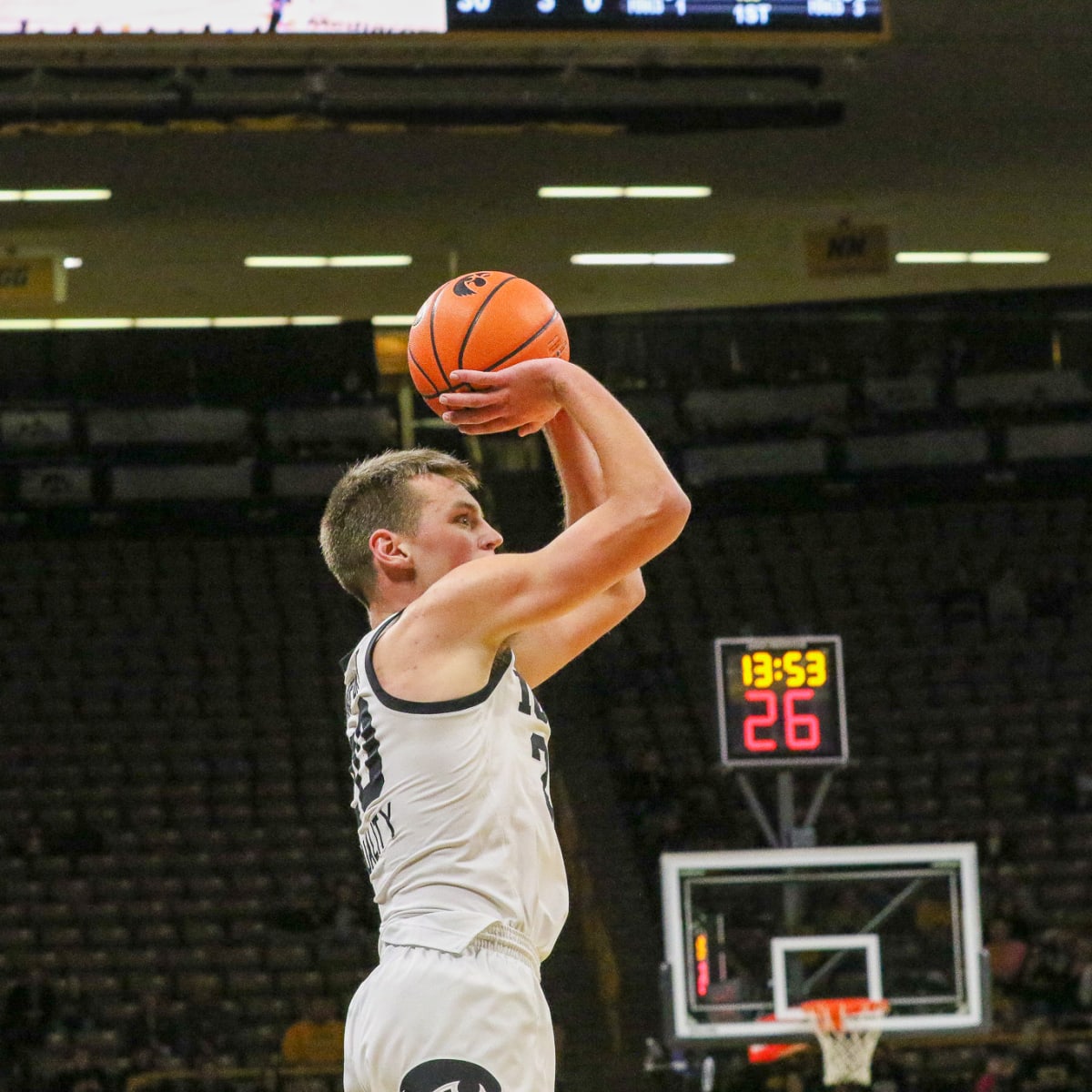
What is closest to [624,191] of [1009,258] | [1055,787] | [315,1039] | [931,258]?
[931,258]

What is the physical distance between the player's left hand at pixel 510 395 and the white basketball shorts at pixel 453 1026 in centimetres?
94

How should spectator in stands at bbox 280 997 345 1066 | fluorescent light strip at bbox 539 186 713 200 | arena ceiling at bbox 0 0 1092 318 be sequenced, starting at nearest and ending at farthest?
1. arena ceiling at bbox 0 0 1092 318
2. spectator in stands at bbox 280 997 345 1066
3. fluorescent light strip at bbox 539 186 713 200

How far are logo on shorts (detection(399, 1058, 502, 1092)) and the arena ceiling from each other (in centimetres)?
642

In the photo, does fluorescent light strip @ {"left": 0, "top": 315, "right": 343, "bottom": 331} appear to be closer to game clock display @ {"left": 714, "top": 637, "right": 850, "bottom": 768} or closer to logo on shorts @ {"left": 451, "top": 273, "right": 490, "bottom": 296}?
game clock display @ {"left": 714, "top": 637, "right": 850, "bottom": 768}

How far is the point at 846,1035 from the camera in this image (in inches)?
459

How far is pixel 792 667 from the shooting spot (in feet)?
38.4

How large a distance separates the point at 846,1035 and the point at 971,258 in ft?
34.6

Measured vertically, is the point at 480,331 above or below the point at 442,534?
above

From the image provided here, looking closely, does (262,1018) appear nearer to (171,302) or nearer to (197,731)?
(197,731)

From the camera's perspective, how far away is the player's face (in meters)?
3.64

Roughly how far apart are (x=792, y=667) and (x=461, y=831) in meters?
8.47

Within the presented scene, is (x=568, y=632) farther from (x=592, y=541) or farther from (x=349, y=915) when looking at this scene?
(x=349, y=915)

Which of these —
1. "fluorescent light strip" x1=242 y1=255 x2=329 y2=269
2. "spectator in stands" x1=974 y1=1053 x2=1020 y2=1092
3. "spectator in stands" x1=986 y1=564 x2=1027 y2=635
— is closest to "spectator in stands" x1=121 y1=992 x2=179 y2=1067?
"spectator in stands" x1=974 y1=1053 x2=1020 y2=1092

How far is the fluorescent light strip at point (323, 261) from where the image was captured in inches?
763
